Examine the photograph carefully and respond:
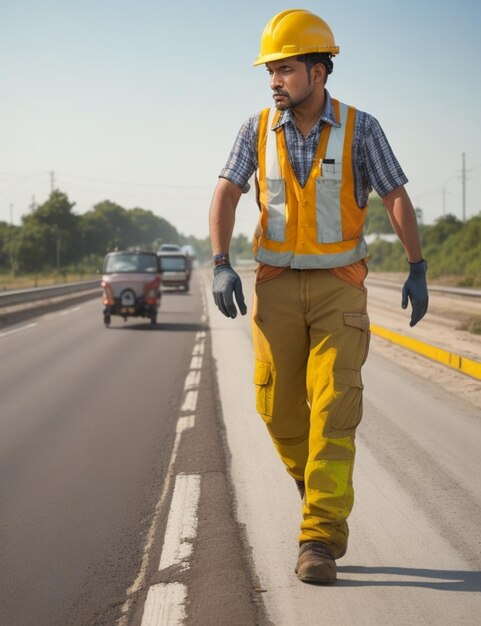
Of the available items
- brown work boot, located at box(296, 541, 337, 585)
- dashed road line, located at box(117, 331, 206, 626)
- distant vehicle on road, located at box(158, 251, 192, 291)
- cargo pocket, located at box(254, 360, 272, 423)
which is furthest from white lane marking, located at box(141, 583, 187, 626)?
distant vehicle on road, located at box(158, 251, 192, 291)

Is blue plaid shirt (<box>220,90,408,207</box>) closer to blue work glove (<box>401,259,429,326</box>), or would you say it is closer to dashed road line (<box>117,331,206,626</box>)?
blue work glove (<box>401,259,429,326</box>)

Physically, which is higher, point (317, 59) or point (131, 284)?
point (317, 59)

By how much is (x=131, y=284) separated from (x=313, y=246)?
18.3 metres

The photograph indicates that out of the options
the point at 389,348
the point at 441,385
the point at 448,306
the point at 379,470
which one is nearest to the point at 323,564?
the point at 379,470

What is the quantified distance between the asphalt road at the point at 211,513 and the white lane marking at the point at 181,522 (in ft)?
0.04

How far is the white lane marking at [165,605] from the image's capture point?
3.83m

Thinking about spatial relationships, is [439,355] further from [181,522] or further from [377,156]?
[377,156]

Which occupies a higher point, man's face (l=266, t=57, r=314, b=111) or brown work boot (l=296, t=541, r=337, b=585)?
man's face (l=266, t=57, r=314, b=111)

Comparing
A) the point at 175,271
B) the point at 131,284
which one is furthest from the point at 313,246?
the point at 175,271

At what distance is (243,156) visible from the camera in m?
4.58

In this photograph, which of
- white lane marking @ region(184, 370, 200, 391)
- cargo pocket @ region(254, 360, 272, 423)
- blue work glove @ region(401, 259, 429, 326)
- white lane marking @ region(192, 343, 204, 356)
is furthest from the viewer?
white lane marking @ region(192, 343, 204, 356)

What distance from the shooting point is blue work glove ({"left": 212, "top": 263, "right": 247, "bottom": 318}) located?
442 centimetres

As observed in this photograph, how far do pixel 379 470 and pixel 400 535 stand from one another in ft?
5.36

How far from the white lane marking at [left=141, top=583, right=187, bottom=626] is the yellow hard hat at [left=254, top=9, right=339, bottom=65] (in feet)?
7.34
